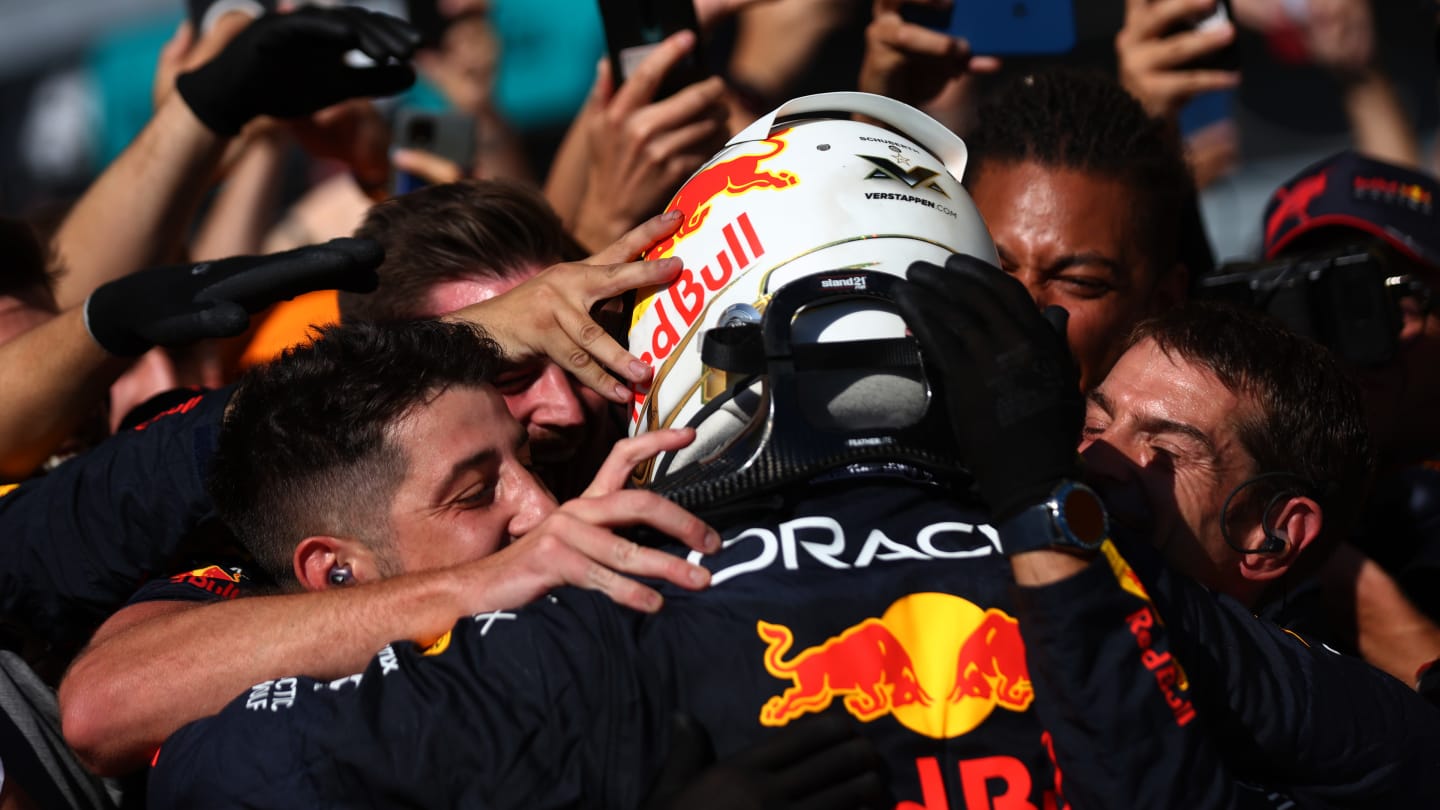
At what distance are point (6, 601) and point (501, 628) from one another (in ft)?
5.27

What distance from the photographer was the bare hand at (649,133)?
3.57 m

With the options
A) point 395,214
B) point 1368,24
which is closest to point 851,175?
point 395,214

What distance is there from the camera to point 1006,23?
3.91 meters

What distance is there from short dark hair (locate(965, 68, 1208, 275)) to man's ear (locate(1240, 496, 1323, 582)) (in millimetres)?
966

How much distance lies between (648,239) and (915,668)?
0.94m

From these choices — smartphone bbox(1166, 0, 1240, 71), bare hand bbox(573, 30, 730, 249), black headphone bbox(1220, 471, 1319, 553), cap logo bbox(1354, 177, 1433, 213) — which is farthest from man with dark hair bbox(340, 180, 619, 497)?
cap logo bbox(1354, 177, 1433, 213)

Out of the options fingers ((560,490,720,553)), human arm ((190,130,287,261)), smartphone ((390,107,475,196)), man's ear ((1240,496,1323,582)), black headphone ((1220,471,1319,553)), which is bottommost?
human arm ((190,130,287,261))

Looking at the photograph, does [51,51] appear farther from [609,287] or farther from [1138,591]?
[1138,591]

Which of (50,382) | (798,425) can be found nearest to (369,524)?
(798,425)

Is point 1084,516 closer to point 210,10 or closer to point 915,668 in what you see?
point 915,668

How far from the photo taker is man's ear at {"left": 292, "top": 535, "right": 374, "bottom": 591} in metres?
2.54

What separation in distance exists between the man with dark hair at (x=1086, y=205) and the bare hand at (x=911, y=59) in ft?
1.10

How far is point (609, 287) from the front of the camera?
8.02ft

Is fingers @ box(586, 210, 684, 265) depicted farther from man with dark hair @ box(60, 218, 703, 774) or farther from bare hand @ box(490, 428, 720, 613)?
bare hand @ box(490, 428, 720, 613)
